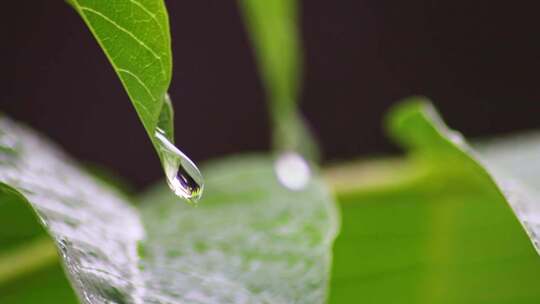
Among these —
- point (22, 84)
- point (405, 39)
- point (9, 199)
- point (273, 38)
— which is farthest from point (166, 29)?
point (405, 39)

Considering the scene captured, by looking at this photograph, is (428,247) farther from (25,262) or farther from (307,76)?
(307,76)

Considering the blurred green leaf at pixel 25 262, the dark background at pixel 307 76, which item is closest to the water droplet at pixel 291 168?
the blurred green leaf at pixel 25 262

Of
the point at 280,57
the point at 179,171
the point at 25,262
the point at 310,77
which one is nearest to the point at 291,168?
the point at 280,57

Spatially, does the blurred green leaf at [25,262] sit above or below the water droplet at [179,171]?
above

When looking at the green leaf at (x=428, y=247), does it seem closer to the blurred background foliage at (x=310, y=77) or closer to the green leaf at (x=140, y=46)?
the green leaf at (x=140, y=46)

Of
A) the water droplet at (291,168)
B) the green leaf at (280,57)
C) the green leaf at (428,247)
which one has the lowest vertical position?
the green leaf at (428,247)

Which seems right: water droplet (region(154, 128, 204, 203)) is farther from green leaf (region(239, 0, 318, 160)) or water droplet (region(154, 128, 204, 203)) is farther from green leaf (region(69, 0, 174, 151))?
green leaf (region(239, 0, 318, 160))
